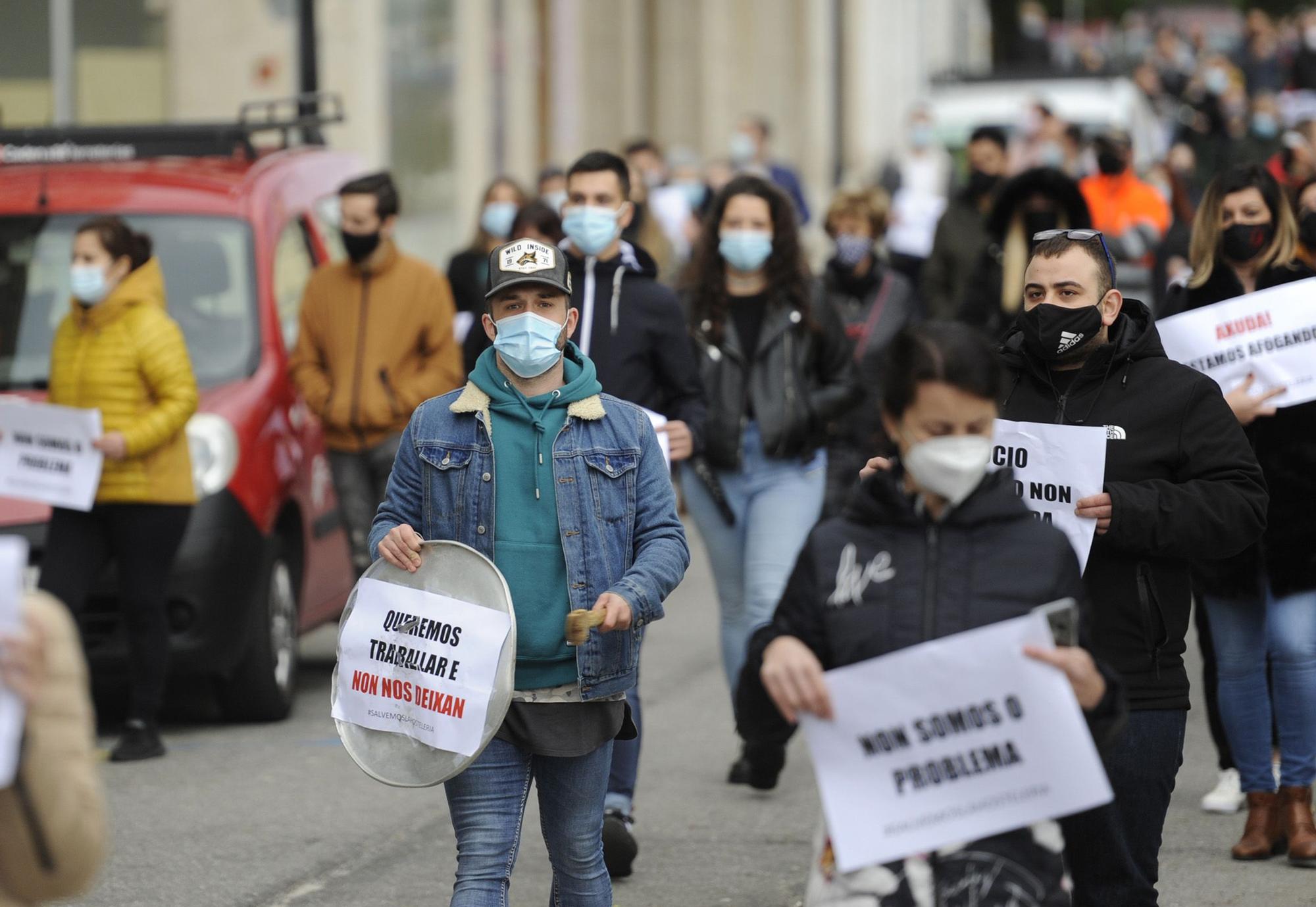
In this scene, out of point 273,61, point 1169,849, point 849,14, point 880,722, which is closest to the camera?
point 880,722

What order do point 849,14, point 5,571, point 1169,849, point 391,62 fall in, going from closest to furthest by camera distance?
point 5,571
point 1169,849
point 391,62
point 849,14

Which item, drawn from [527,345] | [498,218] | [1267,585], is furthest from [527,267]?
[498,218]

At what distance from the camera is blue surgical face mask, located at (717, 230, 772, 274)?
7.32 metres

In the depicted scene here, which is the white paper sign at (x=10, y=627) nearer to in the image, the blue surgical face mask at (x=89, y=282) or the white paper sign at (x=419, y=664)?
the white paper sign at (x=419, y=664)

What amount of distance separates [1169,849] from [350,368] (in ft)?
12.6

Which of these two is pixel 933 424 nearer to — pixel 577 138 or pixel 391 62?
pixel 391 62

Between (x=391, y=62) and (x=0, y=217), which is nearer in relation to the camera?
(x=0, y=217)

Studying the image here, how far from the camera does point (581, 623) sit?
4.44m

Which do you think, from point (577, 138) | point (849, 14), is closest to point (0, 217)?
point (577, 138)

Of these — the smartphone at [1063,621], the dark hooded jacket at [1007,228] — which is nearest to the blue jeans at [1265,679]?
the smartphone at [1063,621]

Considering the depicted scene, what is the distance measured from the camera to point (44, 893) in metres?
3.13

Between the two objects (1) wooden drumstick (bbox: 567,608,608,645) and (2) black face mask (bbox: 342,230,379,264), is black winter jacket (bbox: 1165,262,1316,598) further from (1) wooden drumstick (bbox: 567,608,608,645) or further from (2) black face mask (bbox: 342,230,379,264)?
(2) black face mask (bbox: 342,230,379,264)

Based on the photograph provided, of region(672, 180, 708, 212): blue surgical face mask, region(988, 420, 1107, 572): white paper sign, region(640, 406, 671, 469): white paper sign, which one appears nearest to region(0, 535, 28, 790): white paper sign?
region(988, 420, 1107, 572): white paper sign

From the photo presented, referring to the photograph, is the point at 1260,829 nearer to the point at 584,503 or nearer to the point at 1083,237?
the point at 1083,237
